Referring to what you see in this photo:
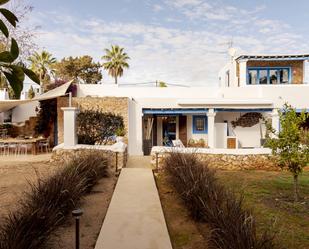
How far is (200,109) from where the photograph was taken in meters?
19.8

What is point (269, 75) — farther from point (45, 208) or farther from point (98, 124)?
point (45, 208)

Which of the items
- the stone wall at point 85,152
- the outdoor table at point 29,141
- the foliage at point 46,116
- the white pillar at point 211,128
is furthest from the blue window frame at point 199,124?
the outdoor table at point 29,141

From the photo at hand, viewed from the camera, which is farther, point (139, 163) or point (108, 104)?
point (108, 104)

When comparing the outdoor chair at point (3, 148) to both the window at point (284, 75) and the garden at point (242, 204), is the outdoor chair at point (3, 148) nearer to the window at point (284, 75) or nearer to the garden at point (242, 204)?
the garden at point (242, 204)

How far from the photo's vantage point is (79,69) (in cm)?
4334

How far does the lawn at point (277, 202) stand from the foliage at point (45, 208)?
3.94 metres

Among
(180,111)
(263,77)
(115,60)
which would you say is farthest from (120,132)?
(115,60)

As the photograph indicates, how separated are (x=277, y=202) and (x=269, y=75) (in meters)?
16.8

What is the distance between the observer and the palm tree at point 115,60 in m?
47.1

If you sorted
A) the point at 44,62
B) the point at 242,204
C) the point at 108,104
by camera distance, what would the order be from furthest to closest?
the point at 44,62, the point at 108,104, the point at 242,204

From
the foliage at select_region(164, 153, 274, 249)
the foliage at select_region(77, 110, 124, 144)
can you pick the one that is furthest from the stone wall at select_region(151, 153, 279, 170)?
the foliage at select_region(77, 110, 124, 144)

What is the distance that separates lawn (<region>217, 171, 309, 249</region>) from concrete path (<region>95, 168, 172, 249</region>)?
2126 mm

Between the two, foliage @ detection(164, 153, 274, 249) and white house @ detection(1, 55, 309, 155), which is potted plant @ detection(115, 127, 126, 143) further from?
foliage @ detection(164, 153, 274, 249)

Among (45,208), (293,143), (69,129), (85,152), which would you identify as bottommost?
Answer: (45,208)
